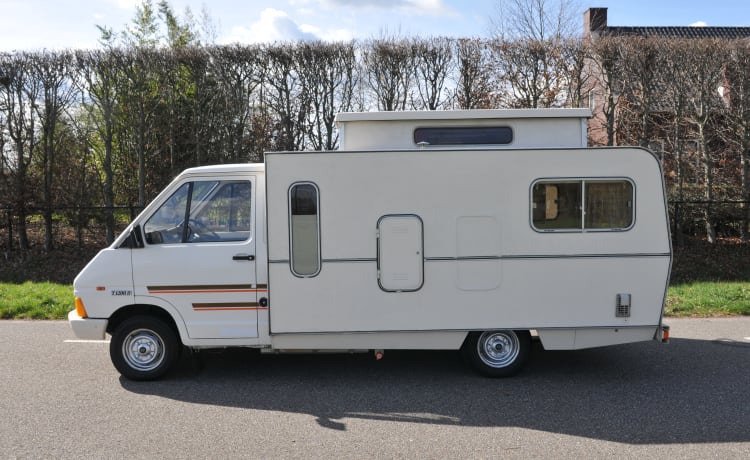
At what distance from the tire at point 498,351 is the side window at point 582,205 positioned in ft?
3.74

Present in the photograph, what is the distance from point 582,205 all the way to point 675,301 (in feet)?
16.3

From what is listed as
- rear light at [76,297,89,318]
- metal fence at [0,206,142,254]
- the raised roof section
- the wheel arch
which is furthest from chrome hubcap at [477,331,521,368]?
metal fence at [0,206,142,254]

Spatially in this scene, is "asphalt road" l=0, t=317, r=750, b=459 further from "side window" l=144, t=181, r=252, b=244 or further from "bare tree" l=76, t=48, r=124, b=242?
"bare tree" l=76, t=48, r=124, b=242

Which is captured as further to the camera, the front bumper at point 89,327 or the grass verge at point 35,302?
the grass verge at point 35,302

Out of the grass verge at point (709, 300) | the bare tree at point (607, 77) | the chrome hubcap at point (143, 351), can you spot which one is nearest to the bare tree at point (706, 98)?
the bare tree at point (607, 77)

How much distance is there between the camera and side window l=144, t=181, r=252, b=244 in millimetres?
6059

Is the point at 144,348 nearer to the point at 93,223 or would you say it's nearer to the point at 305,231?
the point at 305,231

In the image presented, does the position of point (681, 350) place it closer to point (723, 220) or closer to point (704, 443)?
point (704, 443)

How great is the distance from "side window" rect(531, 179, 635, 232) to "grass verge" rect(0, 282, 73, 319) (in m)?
7.44

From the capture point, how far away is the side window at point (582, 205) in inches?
233

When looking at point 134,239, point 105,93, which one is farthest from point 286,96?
point 134,239

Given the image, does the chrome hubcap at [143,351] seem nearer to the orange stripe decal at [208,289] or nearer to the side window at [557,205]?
the orange stripe decal at [208,289]

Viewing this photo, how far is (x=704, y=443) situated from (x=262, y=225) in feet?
13.5

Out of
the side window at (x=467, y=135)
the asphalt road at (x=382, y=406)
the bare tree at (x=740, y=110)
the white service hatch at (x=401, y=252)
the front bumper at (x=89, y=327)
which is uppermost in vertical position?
the bare tree at (x=740, y=110)
